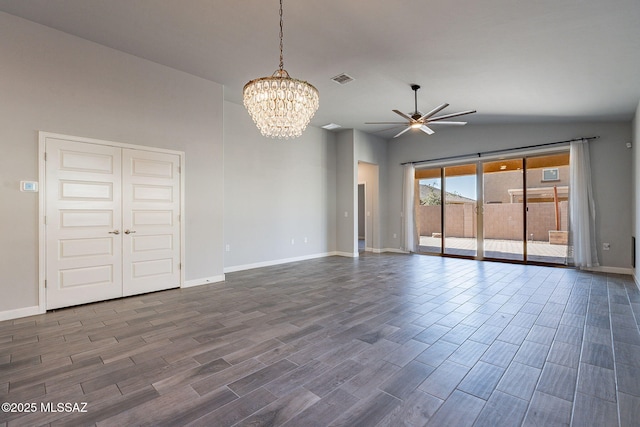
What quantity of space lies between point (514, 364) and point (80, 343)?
12.3 feet

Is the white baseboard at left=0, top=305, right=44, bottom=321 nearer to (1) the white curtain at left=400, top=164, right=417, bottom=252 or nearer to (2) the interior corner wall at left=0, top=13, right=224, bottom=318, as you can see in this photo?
(2) the interior corner wall at left=0, top=13, right=224, bottom=318

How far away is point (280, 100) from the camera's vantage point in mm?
3092

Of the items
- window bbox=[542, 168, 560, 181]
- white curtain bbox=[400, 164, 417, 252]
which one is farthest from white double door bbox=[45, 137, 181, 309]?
window bbox=[542, 168, 560, 181]

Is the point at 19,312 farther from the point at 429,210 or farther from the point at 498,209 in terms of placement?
the point at 498,209

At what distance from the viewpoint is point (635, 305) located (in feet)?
12.1

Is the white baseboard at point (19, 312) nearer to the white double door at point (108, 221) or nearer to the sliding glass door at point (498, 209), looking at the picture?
the white double door at point (108, 221)

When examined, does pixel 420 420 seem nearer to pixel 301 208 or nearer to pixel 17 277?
pixel 17 277

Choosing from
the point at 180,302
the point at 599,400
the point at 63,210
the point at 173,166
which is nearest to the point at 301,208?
the point at 173,166

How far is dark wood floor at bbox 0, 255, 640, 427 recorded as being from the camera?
1.73 m

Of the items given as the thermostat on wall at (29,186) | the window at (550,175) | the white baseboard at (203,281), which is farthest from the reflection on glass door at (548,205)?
the thermostat on wall at (29,186)

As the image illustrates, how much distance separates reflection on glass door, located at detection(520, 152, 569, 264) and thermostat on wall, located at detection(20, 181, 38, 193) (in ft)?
28.6

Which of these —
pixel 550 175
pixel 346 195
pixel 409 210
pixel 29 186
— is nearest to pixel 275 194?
pixel 346 195

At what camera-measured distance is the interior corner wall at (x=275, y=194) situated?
6.00 metres

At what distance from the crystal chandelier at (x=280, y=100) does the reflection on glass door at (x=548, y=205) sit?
5984 millimetres
